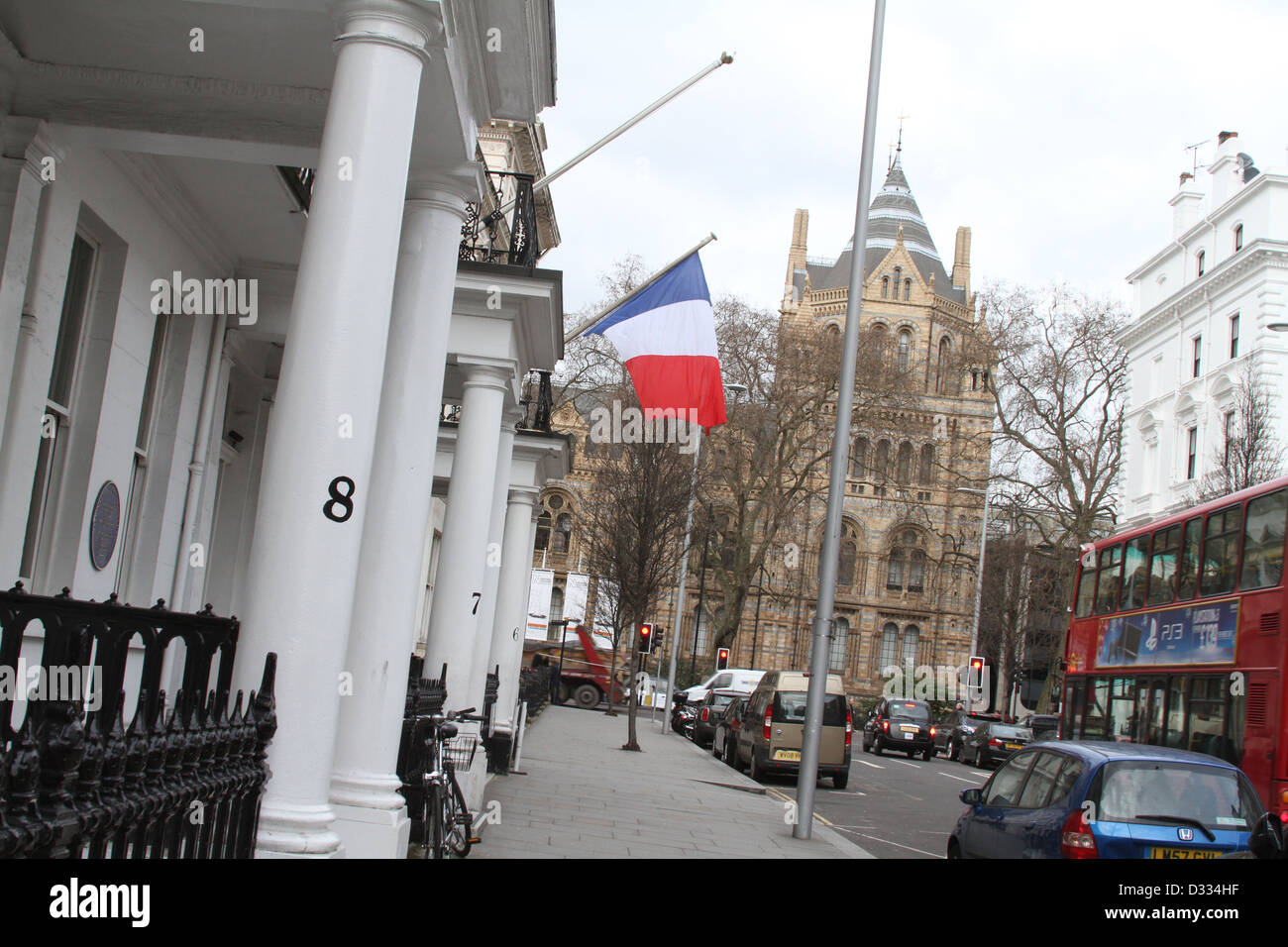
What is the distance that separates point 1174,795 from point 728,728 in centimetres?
2023

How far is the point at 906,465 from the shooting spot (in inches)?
2788

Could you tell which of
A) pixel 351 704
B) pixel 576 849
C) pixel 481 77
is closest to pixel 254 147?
pixel 481 77

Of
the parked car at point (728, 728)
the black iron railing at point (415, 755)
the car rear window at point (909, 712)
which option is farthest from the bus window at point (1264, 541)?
the car rear window at point (909, 712)

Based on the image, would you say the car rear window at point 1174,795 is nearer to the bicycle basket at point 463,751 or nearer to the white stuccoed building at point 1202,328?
the bicycle basket at point 463,751

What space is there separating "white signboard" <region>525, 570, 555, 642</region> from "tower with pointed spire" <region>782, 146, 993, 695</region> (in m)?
17.2

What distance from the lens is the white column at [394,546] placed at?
714cm

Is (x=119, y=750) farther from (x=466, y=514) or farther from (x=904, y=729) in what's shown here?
(x=904, y=729)

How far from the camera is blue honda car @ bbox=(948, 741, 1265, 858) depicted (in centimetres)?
850

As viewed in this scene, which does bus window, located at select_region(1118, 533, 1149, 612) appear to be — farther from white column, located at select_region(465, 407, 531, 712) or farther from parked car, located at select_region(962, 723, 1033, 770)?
parked car, located at select_region(962, 723, 1033, 770)

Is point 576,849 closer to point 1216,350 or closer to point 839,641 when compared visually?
point 1216,350

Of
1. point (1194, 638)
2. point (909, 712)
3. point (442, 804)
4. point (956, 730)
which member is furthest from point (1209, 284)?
point (442, 804)

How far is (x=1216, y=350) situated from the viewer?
4850 cm

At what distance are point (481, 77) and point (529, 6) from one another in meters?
0.65

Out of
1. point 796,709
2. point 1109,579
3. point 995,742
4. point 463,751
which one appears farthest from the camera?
point 995,742
